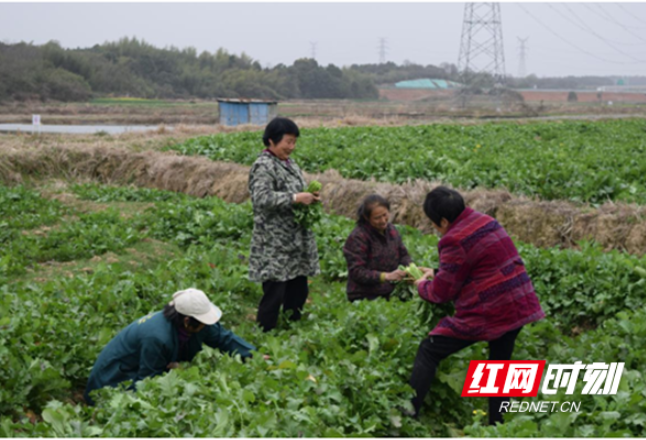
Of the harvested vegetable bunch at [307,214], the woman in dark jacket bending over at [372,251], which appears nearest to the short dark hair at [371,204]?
the woman in dark jacket bending over at [372,251]

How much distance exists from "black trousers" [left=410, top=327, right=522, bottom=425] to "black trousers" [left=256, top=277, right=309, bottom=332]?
72.6 inches

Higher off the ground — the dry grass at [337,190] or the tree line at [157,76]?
the tree line at [157,76]

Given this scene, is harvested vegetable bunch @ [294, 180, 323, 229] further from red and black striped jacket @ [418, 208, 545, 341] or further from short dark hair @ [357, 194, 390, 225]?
red and black striped jacket @ [418, 208, 545, 341]

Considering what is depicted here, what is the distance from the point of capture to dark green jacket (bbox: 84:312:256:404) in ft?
17.0

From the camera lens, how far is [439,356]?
5105mm

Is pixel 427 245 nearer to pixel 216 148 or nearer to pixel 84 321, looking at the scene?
pixel 84 321

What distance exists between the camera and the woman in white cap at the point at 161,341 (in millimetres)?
5184

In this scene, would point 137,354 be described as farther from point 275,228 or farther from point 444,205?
point 444,205

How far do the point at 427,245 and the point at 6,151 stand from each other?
14.2m

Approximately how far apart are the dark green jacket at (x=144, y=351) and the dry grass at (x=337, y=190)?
678cm

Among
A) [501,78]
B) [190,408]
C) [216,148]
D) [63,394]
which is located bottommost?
[63,394]

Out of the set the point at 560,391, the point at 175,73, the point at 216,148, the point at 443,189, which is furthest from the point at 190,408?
the point at 175,73

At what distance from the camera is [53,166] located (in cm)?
1975
